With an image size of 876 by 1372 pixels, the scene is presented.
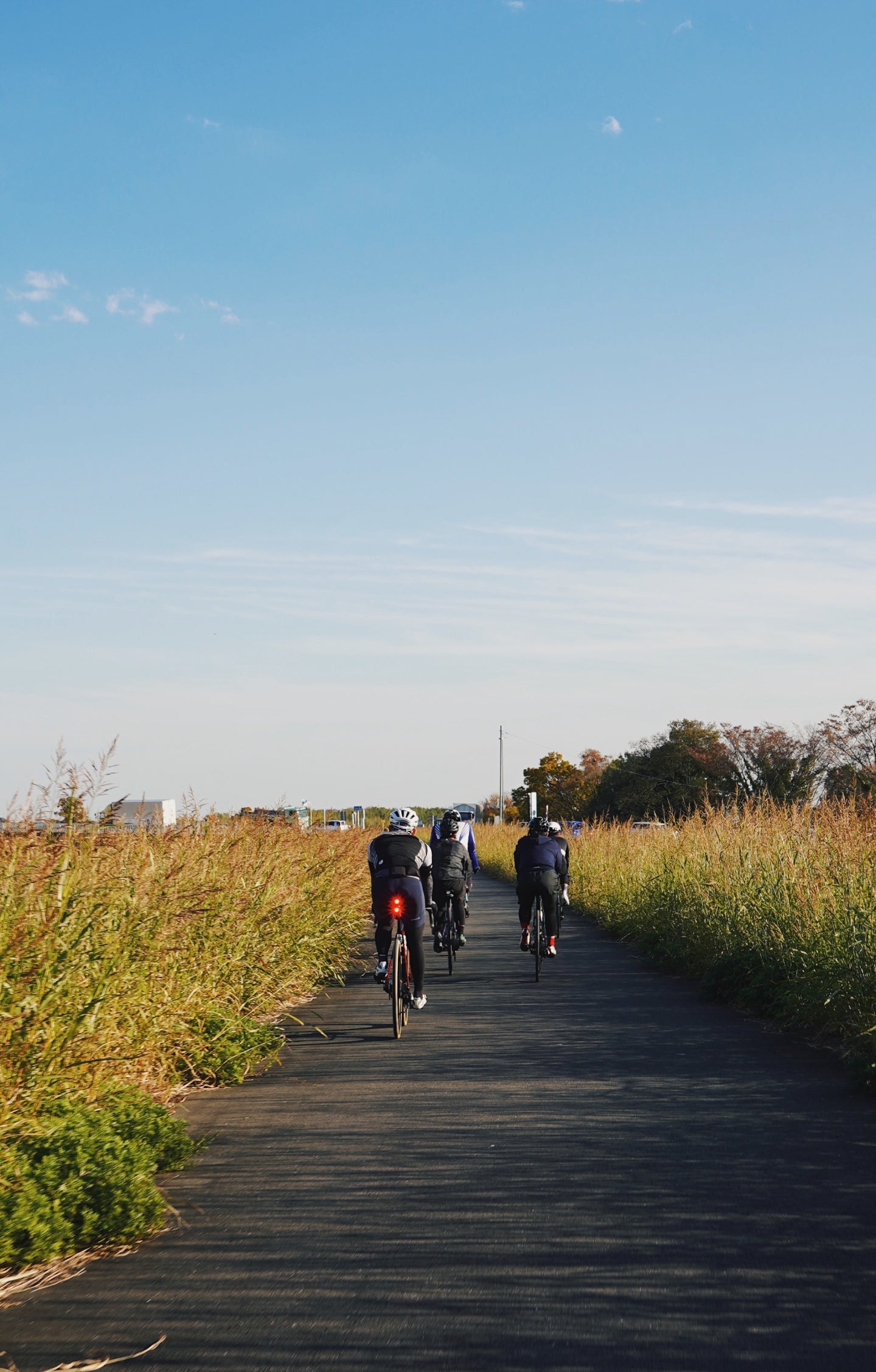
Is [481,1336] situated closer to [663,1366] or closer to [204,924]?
[663,1366]

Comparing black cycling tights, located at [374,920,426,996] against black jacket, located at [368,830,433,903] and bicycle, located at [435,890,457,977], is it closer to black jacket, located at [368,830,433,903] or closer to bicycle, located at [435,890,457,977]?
black jacket, located at [368,830,433,903]

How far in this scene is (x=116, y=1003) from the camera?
7.43 meters

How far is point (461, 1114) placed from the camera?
25.3 feet

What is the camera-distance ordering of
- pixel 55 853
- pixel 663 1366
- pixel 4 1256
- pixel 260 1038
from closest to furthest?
pixel 663 1366
pixel 4 1256
pixel 55 853
pixel 260 1038

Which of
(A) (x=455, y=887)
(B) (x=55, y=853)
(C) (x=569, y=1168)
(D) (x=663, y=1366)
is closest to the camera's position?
(D) (x=663, y=1366)

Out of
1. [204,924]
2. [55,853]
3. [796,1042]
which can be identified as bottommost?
[796,1042]

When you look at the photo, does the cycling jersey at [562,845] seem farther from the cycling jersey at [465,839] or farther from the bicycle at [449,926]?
the bicycle at [449,926]

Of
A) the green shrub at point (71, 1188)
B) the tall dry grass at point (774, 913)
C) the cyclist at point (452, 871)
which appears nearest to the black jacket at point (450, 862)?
the cyclist at point (452, 871)

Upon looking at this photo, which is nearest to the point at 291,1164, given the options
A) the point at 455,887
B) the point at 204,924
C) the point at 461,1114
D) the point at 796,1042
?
the point at 461,1114

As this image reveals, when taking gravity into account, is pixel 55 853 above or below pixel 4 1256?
above

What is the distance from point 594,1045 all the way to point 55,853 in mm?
4707

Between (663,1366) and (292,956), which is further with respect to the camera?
(292,956)

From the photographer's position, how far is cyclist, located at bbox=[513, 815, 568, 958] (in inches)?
608

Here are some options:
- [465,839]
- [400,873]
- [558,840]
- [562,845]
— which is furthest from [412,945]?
[465,839]
